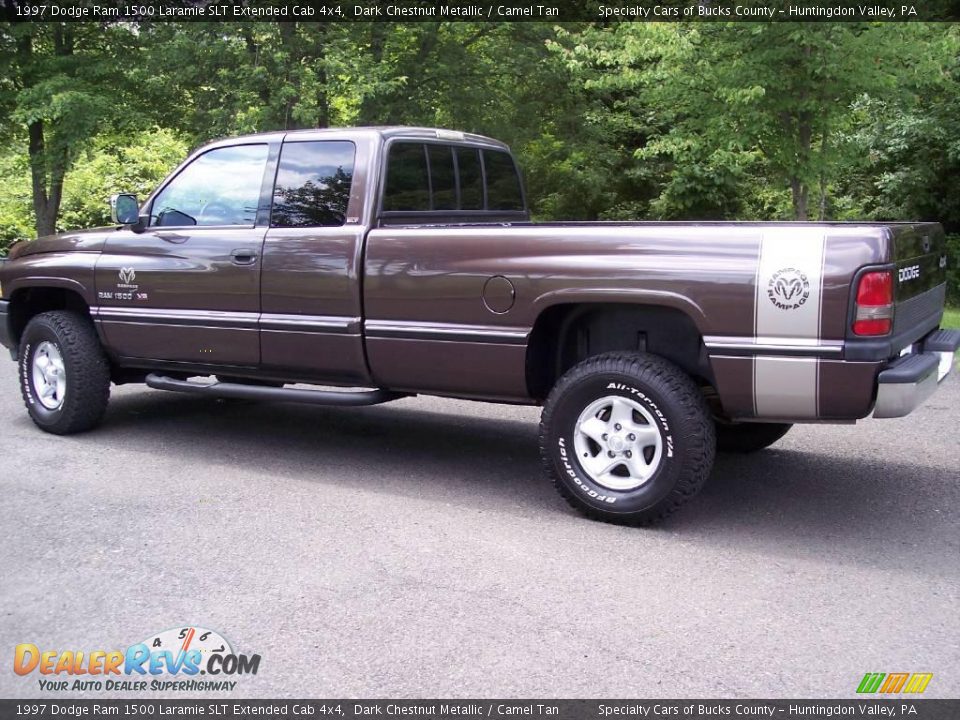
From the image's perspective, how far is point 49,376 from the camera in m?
6.66

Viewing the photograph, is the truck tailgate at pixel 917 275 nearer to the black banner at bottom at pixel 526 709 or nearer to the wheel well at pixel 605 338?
the wheel well at pixel 605 338

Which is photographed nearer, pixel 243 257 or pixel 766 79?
pixel 243 257

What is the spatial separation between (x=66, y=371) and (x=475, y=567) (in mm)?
3659

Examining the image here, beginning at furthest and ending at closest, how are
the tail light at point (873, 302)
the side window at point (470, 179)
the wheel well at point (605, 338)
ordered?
the side window at point (470, 179) → the wheel well at point (605, 338) → the tail light at point (873, 302)

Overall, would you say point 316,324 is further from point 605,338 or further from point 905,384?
point 905,384

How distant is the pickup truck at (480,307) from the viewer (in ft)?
13.9

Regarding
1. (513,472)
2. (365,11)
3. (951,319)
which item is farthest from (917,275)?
(365,11)

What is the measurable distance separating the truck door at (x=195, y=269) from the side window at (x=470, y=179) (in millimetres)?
1164

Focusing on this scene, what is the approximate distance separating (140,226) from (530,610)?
3.98 m

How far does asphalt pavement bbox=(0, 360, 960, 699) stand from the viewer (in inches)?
127

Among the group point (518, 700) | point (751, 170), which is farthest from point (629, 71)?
point (518, 700)

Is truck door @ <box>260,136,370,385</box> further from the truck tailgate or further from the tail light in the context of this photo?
the truck tailgate

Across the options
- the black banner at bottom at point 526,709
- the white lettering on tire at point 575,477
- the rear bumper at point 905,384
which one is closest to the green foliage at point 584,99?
the rear bumper at point 905,384

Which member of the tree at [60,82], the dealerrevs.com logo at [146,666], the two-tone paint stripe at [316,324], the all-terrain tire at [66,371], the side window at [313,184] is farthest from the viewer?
the tree at [60,82]
